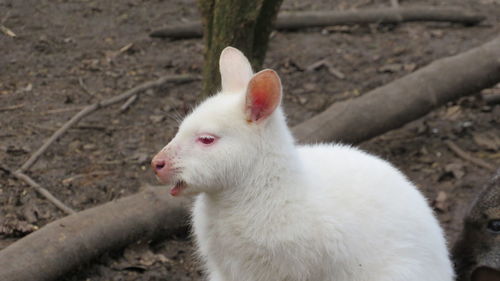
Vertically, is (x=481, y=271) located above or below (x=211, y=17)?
below

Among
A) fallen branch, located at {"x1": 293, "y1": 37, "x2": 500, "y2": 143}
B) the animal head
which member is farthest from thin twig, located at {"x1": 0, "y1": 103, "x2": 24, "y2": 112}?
the animal head

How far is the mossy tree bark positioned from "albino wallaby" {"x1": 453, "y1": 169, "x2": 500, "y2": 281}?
1.57m

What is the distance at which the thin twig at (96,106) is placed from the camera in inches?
178

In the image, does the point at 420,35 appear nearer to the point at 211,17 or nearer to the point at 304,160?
the point at 211,17

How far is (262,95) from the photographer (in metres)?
2.66

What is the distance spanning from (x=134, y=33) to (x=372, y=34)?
89.6 inches

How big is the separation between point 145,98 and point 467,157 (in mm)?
2378

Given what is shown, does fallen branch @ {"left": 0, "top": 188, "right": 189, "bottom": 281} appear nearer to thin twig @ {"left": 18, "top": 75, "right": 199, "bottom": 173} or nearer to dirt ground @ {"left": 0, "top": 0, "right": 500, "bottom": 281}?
dirt ground @ {"left": 0, "top": 0, "right": 500, "bottom": 281}

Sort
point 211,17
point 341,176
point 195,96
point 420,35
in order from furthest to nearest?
point 420,35, point 195,96, point 211,17, point 341,176

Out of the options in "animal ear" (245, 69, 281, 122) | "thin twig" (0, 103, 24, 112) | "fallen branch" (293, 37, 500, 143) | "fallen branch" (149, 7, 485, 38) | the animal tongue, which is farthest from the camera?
"fallen branch" (149, 7, 485, 38)

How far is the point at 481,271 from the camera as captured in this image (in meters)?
3.57

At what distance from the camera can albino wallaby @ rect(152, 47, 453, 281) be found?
2713 millimetres

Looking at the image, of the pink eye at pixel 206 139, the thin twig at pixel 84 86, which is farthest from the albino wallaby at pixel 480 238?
the thin twig at pixel 84 86

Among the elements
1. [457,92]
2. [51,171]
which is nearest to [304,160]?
[51,171]
